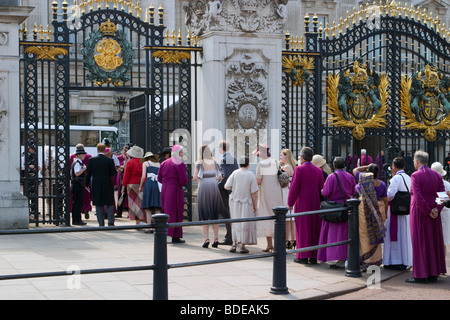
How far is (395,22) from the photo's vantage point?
1667cm

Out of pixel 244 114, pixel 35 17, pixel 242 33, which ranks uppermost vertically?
pixel 35 17

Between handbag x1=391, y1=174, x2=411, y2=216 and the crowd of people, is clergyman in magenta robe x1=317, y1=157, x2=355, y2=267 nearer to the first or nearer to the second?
the crowd of people

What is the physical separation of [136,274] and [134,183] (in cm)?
519

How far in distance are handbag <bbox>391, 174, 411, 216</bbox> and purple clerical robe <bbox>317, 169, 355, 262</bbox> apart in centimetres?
59

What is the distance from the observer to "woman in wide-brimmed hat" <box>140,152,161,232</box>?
13453mm

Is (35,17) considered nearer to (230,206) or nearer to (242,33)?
(242,33)

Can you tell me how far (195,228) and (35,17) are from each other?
17.3 meters

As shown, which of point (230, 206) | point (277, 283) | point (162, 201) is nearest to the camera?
point (277, 283)

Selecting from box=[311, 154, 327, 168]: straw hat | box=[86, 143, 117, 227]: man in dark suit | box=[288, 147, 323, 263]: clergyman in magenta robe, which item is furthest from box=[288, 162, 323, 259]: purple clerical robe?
box=[86, 143, 117, 227]: man in dark suit

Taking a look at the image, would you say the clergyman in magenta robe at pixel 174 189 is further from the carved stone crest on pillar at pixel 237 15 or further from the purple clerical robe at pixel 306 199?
the carved stone crest on pillar at pixel 237 15

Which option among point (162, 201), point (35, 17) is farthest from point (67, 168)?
point (35, 17)

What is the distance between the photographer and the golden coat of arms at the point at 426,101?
16922mm
